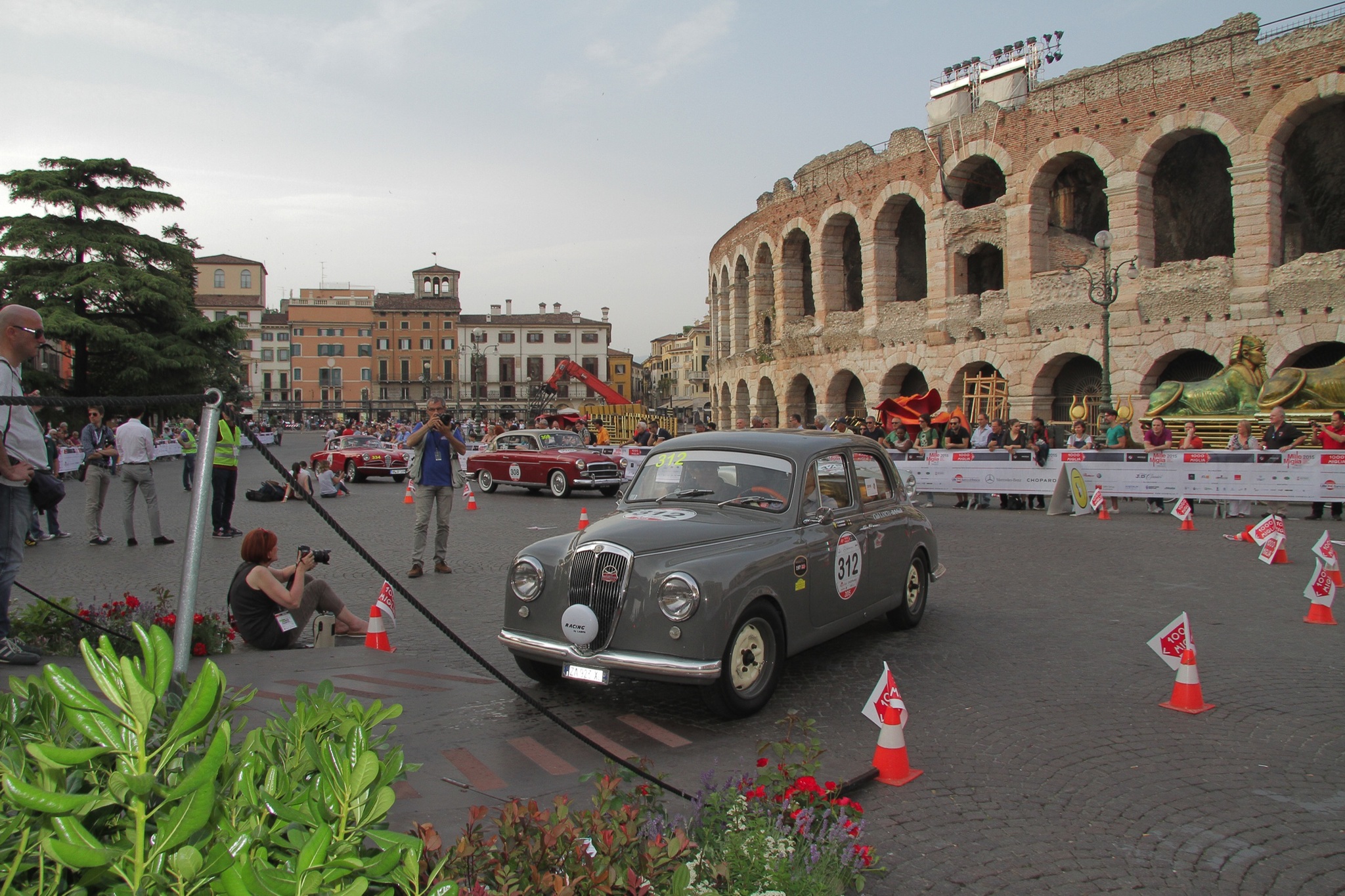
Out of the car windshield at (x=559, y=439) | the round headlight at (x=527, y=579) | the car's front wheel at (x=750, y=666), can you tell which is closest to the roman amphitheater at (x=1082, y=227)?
the car windshield at (x=559, y=439)

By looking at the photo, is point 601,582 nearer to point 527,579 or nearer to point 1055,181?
point 527,579

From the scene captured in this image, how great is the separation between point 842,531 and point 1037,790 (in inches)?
96.5

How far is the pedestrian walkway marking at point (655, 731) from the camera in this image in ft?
15.5

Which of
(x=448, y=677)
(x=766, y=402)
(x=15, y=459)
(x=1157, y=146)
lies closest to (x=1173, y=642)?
(x=448, y=677)

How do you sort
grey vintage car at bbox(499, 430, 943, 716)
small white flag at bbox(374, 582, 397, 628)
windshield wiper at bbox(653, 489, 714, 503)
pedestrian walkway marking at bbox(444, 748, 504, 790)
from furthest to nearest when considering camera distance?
small white flag at bbox(374, 582, 397, 628) < windshield wiper at bbox(653, 489, 714, 503) < grey vintage car at bbox(499, 430, 943, 716) < pedestrian walkway marking at bbox(444, 748, 504, 790)

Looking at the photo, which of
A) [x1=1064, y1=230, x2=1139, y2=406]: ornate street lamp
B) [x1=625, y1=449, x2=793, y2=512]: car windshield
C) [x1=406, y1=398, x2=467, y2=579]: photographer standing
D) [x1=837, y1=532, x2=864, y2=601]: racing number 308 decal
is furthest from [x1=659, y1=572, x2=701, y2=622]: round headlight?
[x1=1064, y1=230, x2=1139, y2=406]: ornate street lamp

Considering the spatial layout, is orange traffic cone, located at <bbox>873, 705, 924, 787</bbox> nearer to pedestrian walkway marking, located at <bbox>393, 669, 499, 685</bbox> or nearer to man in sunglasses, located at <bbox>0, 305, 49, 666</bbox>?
pedestrian walkway marking, located at <bbox>393, 669, 499, 685</bbox>

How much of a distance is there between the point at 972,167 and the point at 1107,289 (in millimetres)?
10334

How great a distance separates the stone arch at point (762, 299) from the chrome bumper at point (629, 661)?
37.0 m

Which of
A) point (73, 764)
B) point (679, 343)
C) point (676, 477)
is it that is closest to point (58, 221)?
point (676, 477)

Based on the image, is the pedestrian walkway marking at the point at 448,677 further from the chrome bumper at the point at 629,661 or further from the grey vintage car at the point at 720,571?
the chrome bumper at the point at 629,661

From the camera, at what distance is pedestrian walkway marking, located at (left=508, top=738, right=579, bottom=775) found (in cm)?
416

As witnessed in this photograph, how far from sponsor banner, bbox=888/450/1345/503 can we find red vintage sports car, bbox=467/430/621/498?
276 inches

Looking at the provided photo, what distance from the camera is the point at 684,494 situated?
251 inches
